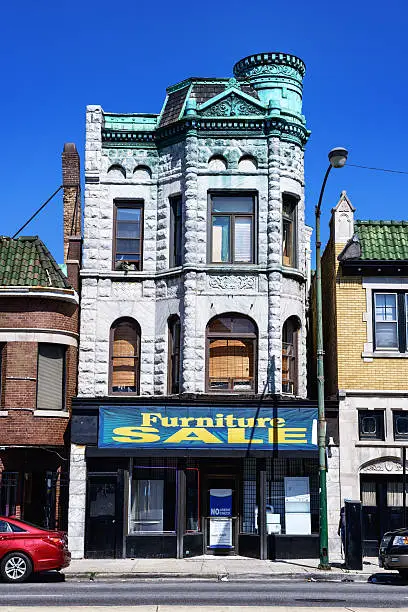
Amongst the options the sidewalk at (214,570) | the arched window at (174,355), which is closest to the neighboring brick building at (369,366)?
the sidewalk at (214,570)

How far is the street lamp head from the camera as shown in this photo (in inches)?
867

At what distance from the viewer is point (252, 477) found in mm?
26578

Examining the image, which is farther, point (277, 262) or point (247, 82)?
point (247, 82)

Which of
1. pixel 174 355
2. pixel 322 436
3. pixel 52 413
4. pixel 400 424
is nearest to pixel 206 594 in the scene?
pixel 322 436

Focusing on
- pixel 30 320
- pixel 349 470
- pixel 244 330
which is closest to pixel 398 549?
pixel 349 470

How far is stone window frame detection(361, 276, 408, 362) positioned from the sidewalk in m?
6.05

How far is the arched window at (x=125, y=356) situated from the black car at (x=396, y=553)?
9.31 m

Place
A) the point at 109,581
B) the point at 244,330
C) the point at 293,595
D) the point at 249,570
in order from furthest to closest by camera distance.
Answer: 1. the point at 244,330
2. the point at 249,570
3. the point at 109,581
4. the point at 293,595

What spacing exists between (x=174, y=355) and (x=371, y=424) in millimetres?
6223

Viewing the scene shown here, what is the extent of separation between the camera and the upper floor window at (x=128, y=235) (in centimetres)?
2827

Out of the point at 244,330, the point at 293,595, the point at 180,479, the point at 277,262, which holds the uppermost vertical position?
the point at 277,262

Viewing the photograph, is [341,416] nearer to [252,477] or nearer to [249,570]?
[252,477]

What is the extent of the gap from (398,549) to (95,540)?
29.0 ft

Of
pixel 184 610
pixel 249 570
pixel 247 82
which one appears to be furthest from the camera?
pixel 247 82
